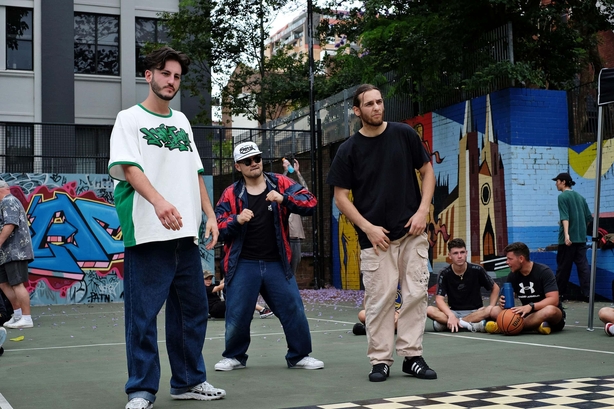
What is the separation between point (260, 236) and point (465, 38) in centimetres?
1039

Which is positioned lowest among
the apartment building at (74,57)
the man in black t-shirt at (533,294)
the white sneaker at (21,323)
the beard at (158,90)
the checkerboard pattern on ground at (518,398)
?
the white sneaker at (21,323)

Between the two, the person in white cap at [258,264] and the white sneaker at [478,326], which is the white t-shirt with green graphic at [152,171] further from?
the white sneaker at [478,326]

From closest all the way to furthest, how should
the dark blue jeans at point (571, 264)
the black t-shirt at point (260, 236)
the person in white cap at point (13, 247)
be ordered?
the black t-shirt at point (260, 236), the person in white cap at point (13, 247), the dark blue jeans at point (571, 264)

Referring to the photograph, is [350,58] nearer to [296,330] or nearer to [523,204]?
[523,204]

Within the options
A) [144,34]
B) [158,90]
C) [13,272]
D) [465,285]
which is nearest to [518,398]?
[158,90]

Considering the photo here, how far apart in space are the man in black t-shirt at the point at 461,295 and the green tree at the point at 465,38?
21.1 feet

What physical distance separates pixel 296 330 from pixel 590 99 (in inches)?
410

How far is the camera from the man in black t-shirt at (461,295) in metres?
9.17

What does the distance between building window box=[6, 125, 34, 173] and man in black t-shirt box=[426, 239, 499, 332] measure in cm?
1211

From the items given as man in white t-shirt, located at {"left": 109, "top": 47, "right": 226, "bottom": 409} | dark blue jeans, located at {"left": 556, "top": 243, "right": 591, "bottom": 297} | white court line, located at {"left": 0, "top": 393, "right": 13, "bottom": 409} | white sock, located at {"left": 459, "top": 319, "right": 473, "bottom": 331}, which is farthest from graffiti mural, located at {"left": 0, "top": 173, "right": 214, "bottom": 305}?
man in white t-shirt, located at {"left": 109, "top": 47, "right": 226, "bottom": 409}

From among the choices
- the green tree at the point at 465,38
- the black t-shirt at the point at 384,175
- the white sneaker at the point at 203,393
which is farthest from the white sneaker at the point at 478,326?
the green tree at the point at 465,38

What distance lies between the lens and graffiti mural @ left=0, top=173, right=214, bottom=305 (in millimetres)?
18422

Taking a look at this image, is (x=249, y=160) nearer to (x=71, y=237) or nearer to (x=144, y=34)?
(x=71, y=237)

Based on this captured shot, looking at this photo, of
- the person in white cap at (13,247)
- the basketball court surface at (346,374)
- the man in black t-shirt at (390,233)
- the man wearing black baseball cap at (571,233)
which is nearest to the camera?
the basketball court surface at (346,374)
